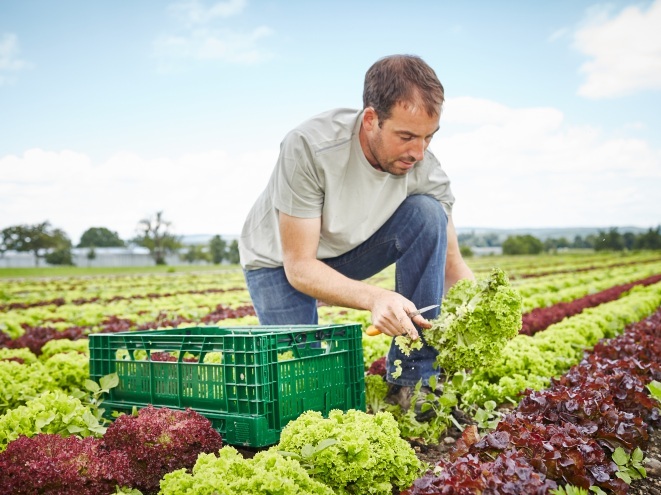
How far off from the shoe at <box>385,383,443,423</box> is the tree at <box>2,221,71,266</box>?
60461 mm

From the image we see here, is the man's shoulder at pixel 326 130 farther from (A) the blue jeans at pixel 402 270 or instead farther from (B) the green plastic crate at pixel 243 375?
(B) the green plastic crate at pixel 243 375

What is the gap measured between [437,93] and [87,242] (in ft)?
280

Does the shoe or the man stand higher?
the man

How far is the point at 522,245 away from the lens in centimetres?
6762

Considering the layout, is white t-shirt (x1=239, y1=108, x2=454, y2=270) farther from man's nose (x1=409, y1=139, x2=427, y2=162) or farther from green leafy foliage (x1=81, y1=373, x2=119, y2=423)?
green leafy foliage (x1=81, y1=373, x2=119, y2=423)

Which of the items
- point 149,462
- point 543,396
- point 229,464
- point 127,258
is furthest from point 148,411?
point 127,258

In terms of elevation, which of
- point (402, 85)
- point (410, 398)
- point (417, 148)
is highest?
point (402, 85)

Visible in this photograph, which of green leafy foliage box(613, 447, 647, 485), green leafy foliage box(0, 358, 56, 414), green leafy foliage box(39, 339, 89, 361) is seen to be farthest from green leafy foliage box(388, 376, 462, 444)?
green leafy foliage box(39, 339, 89, 361)

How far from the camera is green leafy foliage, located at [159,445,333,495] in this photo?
2248 mm

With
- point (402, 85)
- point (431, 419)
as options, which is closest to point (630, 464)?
point (431, 419)

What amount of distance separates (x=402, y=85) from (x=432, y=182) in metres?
1.07

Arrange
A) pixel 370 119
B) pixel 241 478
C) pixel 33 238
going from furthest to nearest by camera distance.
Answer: pixel 33 238
pixel 370 119
pixel 241 478

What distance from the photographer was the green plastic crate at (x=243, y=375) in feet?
10.1

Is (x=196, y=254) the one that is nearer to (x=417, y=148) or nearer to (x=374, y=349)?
(x=374, y=349)
